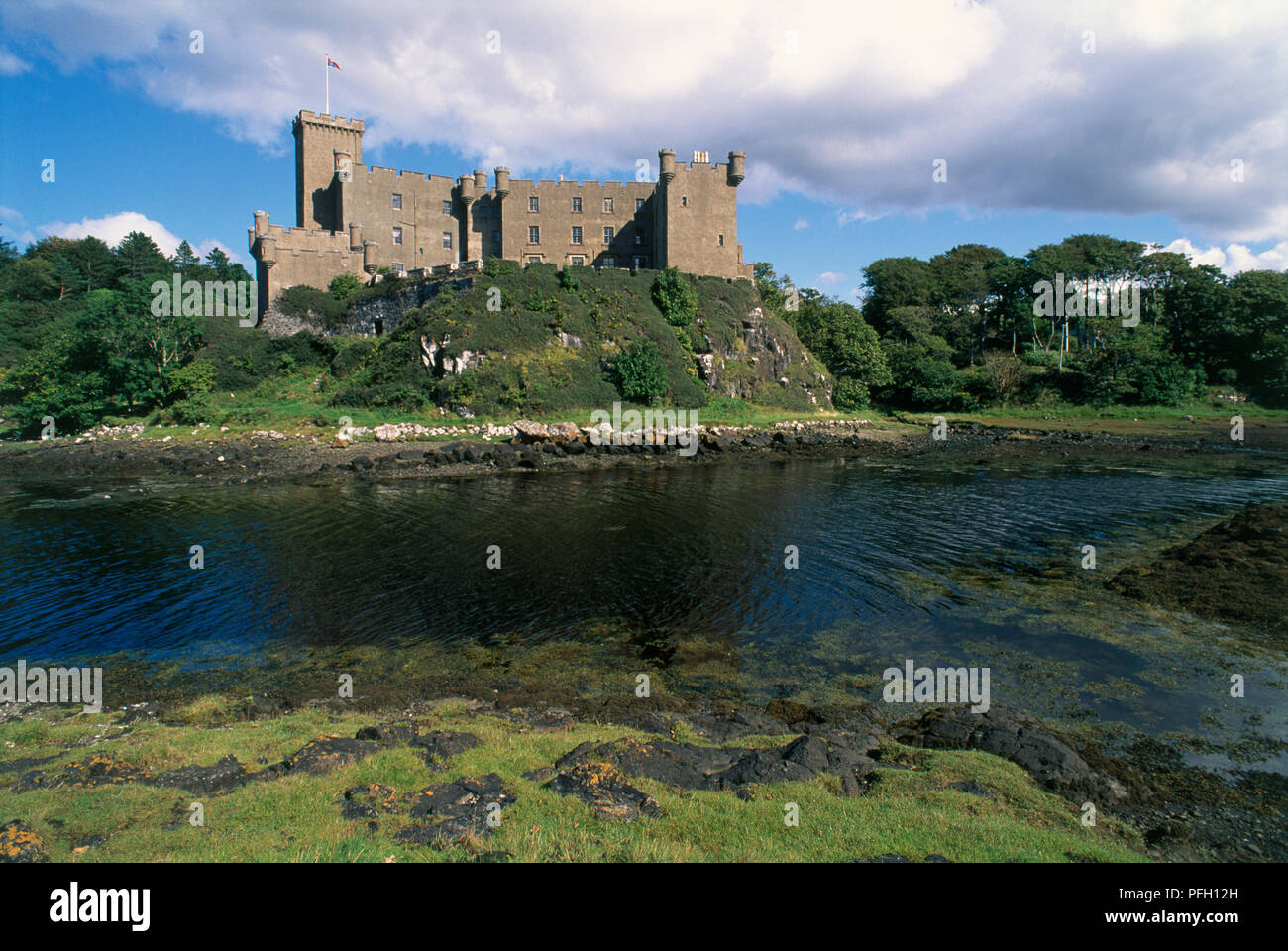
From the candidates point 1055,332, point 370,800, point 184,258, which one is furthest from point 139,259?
point 1055,332

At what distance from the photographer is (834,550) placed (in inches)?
894

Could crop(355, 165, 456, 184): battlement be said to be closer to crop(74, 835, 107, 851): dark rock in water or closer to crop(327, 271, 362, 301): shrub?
crop(327, 271, 362, 301): shrub

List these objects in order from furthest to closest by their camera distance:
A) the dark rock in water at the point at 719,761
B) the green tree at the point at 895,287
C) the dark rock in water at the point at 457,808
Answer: the green tree at the point at 895,287, the dark rock in water at the point at 719,761, the dark rock in water at the point at 457,808

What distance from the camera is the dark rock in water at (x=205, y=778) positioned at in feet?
25.7

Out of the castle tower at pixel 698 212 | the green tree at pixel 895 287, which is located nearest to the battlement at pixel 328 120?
the castle tower at pixel 698 212

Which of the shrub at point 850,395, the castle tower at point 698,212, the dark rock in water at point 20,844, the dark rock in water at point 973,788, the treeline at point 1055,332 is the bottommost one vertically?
the dark rock in water at point 973,788

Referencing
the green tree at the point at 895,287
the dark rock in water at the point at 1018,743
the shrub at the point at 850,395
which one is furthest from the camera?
the green tree at the point at 895,287

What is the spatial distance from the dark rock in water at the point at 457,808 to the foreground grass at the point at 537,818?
0.20m

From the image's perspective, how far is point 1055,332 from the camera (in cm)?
8075

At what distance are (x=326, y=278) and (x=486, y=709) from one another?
57836mm

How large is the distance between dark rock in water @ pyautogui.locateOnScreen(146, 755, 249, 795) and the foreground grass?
208 mm

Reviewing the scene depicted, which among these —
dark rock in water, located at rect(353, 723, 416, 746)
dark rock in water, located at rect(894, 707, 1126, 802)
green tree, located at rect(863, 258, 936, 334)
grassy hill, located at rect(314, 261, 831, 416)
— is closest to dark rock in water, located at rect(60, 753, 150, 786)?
dark rock in water, located at rect(353, 723, 416, 746)

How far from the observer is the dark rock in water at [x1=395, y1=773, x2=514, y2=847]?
678cm

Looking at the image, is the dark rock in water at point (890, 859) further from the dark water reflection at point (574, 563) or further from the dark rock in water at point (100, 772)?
the dark rock in water at point (100, 772)
